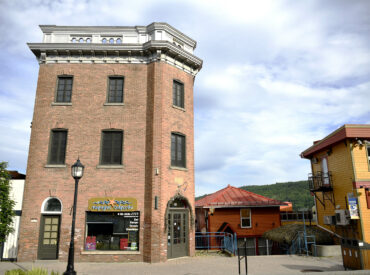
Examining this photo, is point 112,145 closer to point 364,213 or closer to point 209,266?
point 209,266

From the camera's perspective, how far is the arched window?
50.7 feet

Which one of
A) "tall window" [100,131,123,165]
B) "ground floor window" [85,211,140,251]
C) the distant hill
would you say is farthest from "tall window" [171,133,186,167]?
the distant hill

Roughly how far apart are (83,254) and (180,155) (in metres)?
7.27

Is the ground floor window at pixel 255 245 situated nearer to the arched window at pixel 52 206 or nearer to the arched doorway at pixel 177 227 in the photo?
the arched doorway at pixel 177 227

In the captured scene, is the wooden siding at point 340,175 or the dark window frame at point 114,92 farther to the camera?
the wooden siding at point 340,175

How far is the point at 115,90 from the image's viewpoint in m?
17.2

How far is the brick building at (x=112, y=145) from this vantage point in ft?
49.6

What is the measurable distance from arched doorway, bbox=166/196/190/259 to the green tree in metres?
8.07

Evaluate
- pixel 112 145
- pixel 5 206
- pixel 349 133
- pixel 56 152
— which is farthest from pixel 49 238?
pixel 349 133

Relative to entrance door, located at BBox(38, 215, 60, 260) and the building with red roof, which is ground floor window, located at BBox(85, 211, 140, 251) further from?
the building with red roof

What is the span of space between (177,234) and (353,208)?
33.5ft

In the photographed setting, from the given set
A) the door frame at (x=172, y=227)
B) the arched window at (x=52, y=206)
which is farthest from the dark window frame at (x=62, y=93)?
the door frame at (x=172, y=227)

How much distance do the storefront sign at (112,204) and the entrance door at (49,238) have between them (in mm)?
2074

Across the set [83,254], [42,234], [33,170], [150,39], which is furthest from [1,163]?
Result: [150,39]
